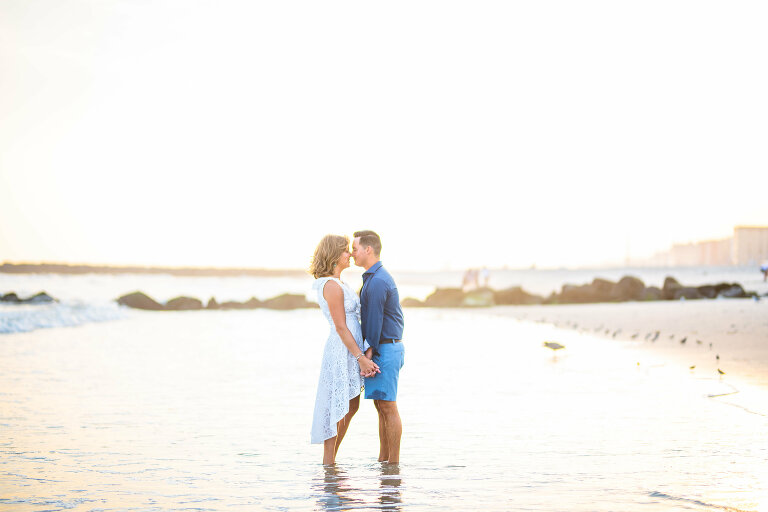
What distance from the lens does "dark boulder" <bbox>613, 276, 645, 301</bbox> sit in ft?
126

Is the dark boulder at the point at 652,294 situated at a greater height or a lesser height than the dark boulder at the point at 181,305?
greater

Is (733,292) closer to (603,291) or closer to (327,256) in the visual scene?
(603,291)

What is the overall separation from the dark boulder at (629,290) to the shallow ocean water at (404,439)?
24520mm

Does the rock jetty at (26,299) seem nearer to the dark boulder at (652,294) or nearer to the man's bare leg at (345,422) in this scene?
the dark boulder at (652,294)

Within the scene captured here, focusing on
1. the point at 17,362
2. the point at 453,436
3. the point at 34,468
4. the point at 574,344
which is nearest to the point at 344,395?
the point at 453,436

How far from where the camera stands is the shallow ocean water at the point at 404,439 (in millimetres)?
5439

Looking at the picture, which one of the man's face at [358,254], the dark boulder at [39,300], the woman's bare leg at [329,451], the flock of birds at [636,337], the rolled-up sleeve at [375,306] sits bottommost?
the woman's bare leg at [329,451]

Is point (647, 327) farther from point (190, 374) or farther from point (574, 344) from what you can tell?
point (190, 374)

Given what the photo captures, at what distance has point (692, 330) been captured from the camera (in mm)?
19953

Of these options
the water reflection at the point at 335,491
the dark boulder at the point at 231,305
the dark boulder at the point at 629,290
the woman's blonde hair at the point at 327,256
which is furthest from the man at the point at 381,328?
the dark boulder at the point at 231,305

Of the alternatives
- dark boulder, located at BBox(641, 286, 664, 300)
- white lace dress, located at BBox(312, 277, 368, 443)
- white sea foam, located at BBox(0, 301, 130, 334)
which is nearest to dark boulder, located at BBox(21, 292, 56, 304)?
white sea foam, located at BBox(0, 301, 130, 334)

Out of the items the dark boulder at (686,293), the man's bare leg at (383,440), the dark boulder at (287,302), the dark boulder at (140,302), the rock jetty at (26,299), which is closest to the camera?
the man's bare leg at (383,440)

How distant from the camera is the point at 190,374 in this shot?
13.3 m

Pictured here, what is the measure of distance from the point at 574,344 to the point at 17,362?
451 inches
